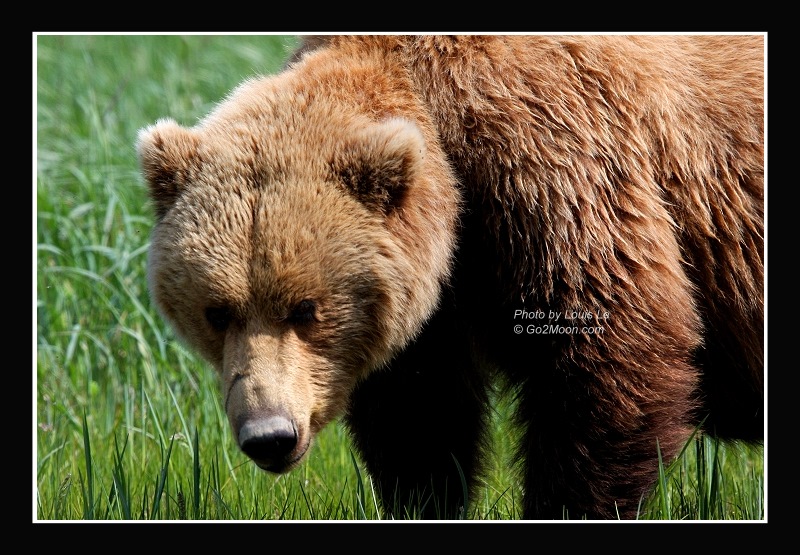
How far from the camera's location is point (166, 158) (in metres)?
5.08

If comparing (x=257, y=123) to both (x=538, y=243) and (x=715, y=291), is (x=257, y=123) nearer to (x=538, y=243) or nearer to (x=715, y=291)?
(x=538, y=243)

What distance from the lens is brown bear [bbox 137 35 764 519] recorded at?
482 centimetres

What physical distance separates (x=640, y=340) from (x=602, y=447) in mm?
543

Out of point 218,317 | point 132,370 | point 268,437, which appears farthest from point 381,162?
point 132,370

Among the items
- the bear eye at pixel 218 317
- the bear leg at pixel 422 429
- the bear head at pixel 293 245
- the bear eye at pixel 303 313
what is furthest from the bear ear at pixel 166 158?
the bear leg at pixel 422 429

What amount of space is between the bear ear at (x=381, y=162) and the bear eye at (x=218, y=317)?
2.54ft

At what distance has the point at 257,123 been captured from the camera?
5.09 meters

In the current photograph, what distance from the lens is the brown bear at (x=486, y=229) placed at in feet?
15.8

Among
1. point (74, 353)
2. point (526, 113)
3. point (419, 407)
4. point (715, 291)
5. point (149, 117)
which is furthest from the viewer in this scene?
point (149, 117)

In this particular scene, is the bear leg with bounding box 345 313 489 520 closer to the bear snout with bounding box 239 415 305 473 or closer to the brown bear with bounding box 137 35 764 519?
the brown bear with bounding box 137 35 764 519

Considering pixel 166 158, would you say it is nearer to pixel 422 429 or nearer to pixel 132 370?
pixel 422 429

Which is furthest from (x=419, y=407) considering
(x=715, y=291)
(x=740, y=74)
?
(x=740, y=74)

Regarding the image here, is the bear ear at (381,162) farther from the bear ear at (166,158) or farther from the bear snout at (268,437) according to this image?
the bear snout at (268,437)

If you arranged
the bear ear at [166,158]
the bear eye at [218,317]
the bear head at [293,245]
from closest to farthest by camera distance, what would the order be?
1. the bear head at [293,245]
2. the bear eye at [218,317]
3. the bear ear at [166,158]
